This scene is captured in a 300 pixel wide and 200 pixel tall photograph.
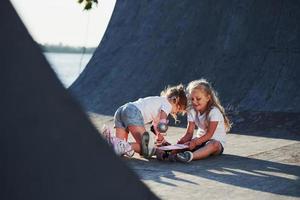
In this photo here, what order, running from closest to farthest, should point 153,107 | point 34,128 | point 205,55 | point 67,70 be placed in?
point 34,128 → point 153,107 → point 205,55 → point 67,70

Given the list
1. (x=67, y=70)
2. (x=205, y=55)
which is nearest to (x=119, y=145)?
(x=205, y=55)

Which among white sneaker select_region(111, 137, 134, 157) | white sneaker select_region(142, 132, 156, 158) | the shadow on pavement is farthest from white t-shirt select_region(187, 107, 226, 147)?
white sneaker select_region(111, 137, 134, 157)

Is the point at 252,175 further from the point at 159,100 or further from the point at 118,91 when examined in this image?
the point at 118,91

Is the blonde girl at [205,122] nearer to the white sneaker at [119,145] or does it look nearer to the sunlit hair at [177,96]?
the sunlit hair at [177,96]

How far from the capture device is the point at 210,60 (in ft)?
36.9

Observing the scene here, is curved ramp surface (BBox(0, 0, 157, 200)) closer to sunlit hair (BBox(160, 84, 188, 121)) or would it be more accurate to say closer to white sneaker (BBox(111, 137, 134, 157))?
white sneaker (BBox(111, 137, 134, 157))

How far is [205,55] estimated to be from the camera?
37.4 ft

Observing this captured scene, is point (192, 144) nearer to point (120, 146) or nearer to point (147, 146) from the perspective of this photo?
point (147, 146)

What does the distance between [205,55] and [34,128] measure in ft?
29.8

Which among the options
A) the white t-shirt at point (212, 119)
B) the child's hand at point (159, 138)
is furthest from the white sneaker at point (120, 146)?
the white t-shirt at point (212, 119)

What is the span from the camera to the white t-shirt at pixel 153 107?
261 inches

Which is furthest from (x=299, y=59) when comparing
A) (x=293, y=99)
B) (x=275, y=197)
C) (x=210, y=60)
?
(x=275, y=197)

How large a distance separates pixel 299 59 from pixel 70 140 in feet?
26.6

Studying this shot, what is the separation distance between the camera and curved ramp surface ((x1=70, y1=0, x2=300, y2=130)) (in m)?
10.2
